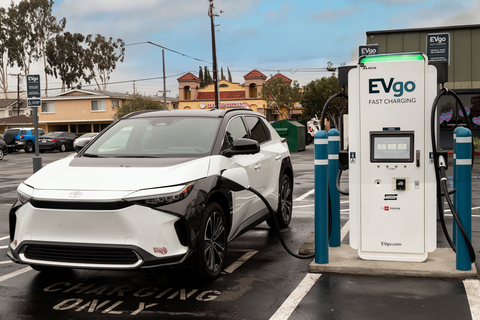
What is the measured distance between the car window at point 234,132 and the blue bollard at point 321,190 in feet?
3.57

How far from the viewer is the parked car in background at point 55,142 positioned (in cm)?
3847

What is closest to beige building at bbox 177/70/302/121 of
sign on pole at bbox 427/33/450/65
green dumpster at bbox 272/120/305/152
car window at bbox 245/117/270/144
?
green dumpster at bbox 272/120/305/152

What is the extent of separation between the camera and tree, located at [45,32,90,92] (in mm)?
65312

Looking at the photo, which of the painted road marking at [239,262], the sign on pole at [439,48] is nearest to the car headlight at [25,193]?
the painted road marking at [239,262]

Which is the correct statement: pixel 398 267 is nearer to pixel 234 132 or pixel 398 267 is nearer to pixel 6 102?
pixel 234 132

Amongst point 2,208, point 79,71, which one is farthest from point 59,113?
point 2,208

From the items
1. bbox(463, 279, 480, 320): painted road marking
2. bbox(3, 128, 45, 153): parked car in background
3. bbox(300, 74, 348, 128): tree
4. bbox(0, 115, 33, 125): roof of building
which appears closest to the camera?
bbox(463, 279, 480, 320): painted road marking

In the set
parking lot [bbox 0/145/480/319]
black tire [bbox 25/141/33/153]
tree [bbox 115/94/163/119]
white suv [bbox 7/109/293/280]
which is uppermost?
tree [bbox 115/94/163/119]

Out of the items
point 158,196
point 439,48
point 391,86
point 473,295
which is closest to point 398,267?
point 473,295

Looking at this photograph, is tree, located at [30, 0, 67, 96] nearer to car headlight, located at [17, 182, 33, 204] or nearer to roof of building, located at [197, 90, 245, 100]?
roof of building, located at [197, 90, 245, 100]

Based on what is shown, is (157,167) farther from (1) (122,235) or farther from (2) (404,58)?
(2) (404,58)

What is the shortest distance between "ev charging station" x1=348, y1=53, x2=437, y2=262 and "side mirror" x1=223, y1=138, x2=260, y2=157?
1.04 metres

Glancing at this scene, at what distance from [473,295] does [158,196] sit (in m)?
2.92

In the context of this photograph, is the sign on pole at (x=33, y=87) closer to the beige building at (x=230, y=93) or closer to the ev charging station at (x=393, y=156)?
the ev charging station at (x=393, y=156)
